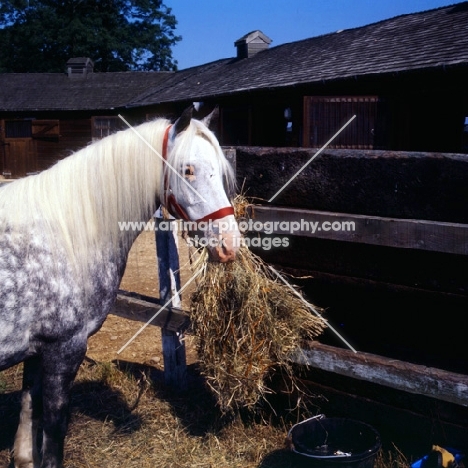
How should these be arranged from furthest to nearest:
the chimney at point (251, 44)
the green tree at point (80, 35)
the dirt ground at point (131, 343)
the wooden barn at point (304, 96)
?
the green tree at point (80, 35)
the chimney at point (251, 44)
the wooden barn at point (304, 96)
the dirt ground at point (131, 343)

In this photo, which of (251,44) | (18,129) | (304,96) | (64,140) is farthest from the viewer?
(18,129)

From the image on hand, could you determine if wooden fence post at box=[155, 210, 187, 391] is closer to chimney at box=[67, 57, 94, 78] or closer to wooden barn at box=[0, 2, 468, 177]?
wooden barn at box=[0, 2, 468, 177]

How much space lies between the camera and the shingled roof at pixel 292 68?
39.2ft

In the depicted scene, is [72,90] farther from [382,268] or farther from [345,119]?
[382,268]

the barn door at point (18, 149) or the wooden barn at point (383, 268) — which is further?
the barn door at point (18, 149)

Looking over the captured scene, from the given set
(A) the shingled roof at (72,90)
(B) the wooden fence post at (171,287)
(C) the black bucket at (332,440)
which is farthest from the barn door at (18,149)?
(C) the black bucket at (332,440)

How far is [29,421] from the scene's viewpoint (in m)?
3.30

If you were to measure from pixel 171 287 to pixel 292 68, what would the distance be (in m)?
13.2

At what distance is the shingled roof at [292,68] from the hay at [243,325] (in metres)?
8.25

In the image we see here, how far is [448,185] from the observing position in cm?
280

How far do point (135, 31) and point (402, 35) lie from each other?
36.8 m

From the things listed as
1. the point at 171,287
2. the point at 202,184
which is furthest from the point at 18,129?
the point at 202,184

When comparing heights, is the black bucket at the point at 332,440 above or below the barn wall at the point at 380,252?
below

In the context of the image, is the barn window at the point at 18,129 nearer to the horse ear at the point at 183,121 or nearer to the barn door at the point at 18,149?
the barn door at the point at 18,149
